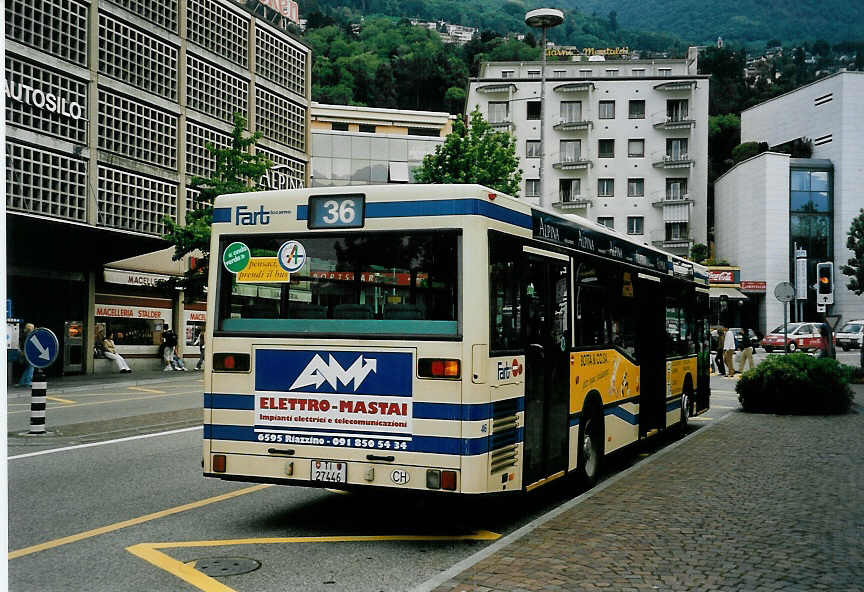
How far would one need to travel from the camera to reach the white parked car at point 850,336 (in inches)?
2055

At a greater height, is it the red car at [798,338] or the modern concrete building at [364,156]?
the modern concrete building at [364,156]

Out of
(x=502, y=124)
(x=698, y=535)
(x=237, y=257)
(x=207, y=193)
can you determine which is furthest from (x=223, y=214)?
(x=502, y=124)

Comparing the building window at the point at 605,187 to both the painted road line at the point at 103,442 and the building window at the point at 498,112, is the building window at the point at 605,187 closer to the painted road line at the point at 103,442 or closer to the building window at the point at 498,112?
the building window at the point at 498,112

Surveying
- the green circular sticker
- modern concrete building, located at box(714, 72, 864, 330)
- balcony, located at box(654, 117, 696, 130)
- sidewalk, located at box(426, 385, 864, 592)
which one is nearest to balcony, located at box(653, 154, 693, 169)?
balcony, located at box(654, 117, 696, 130)

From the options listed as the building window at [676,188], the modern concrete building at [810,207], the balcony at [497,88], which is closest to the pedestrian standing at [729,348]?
the modern concrete building at [810,207]

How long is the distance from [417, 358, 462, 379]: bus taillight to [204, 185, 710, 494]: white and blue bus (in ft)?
0.04

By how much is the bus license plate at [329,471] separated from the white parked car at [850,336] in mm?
50553

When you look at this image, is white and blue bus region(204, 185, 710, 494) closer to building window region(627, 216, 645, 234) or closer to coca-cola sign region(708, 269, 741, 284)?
coca-cola sign region(708, 269, 741, 284)

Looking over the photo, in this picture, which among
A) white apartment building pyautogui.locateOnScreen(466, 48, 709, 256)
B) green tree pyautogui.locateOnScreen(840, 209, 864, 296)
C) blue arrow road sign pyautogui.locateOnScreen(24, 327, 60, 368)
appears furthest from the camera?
white apartment building pyautogui.locateOnScreen(466, 48, 709, 256)

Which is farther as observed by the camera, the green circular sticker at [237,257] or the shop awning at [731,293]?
the shop awning at [731,293]

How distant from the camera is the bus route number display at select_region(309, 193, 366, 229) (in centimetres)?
738

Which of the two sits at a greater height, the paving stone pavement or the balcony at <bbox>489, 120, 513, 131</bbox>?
the balcony at <bbox>489, 120, 513, 131</bbox>

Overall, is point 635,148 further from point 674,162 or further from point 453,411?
point 453,411

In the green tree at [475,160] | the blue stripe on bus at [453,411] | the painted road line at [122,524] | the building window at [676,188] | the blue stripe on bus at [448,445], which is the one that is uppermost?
the building window at [676,188]
